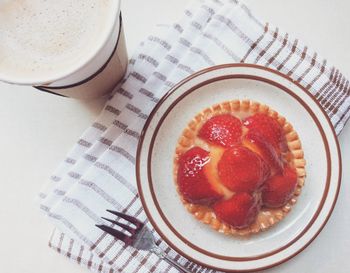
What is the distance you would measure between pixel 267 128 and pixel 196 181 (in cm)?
18

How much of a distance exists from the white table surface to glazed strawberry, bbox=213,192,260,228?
36 centimetres

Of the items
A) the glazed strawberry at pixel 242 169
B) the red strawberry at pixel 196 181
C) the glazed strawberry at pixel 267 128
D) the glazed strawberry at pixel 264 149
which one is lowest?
the red strawberry at pixel 196 181

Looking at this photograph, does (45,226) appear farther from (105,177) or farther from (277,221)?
(277,221)

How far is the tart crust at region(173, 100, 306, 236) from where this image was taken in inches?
47.6

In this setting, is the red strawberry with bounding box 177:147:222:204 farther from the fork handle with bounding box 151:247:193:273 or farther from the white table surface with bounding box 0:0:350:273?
the white table surface with bounding box 0:0:350:273

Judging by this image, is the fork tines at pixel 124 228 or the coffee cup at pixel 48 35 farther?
the fork tines at pixel 124 228

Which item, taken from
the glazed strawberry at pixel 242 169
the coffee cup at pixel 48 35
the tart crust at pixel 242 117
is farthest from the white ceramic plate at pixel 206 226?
the coffee cup at pixel 48 35

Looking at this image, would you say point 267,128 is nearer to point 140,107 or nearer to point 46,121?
point 140,107

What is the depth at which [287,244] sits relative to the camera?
1192mm

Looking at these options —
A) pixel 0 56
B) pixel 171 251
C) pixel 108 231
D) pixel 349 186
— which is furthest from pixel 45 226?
pixel 349 186

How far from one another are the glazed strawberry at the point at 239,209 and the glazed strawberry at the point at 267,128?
13cm

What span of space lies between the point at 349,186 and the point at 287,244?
0.19 m

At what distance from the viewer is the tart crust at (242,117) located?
3.97 feet

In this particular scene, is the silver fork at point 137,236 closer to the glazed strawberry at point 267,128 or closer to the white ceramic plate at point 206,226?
the white ceramic plate at point 206,226
